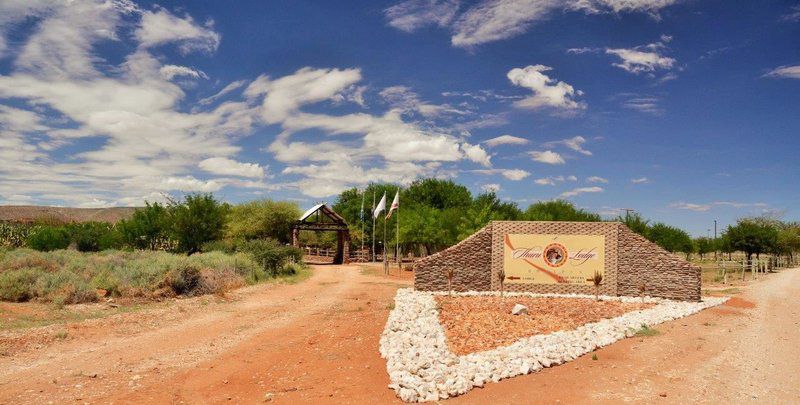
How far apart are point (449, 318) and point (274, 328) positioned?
5635mm

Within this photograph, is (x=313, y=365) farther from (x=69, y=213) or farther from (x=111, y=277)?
(x=69, y=213)

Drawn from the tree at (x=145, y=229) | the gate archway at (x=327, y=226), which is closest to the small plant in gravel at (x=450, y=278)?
the gate archway at (x=327, y=226)

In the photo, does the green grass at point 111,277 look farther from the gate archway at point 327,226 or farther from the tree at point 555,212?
the tree at point 555,212

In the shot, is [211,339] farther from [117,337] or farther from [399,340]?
[399,340]

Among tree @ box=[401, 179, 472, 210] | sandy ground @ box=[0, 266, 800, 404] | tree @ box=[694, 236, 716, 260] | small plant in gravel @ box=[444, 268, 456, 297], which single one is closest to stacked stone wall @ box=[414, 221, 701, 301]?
small plant in gravel @ box=[444, 268, 456, 297]

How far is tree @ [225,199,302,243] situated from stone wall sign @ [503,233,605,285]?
31556 millimetres

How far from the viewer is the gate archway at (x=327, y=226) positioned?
43.4 m

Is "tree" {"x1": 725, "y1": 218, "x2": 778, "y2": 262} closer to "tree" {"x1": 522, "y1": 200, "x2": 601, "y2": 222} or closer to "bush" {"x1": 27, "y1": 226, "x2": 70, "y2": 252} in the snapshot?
"tree" {"x1": 522, "y1": 200, "x2": 601, "y2": 222}

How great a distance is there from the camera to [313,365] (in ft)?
38.5

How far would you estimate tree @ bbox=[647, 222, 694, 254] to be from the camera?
66.1 m

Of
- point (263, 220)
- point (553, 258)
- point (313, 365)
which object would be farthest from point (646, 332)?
point (263, 220)

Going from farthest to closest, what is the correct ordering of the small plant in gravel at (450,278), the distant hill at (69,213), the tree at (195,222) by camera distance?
the distant hill at (69,213) < the tree at (195,222) < the small plant in gravel at (450,278)

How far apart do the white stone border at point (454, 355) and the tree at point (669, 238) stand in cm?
5342

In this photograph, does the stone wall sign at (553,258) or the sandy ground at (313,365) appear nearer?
Result: the sandy ground at (313,365)
